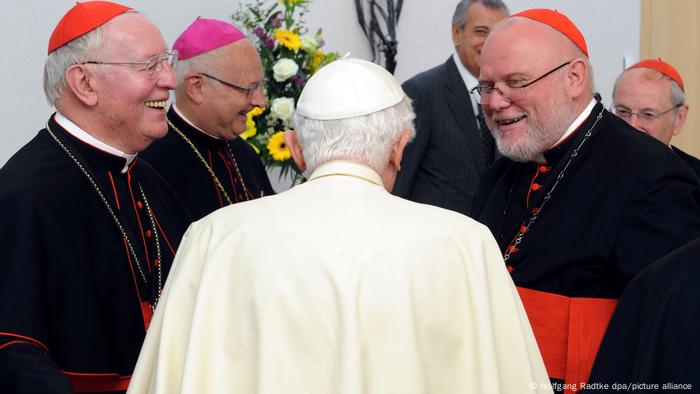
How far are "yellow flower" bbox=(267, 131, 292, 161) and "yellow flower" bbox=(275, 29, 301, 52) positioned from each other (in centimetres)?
48

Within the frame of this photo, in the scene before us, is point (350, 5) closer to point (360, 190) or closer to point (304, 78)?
point (304, 78)

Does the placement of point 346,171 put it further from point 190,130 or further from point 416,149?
point 416,149

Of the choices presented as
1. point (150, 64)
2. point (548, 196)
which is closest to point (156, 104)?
point (150, 64)

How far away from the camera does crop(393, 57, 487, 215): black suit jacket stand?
5562 mm

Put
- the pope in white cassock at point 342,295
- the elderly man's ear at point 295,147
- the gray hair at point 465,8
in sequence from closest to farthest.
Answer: the pope in white cassock at point 342,295 < the elderly man's ear at point 295,147 < the gray hair at point 465,8

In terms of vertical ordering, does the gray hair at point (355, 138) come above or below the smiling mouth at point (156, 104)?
above

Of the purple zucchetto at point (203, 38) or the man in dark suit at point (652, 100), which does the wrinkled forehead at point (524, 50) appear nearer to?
the purple zucchetto at point (203, 38)

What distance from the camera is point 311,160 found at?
8.58 feet

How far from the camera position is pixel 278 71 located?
5242 millimetres

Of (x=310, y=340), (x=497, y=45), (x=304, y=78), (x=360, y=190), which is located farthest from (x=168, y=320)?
(x=304, y=78)

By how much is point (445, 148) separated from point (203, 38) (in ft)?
5.07

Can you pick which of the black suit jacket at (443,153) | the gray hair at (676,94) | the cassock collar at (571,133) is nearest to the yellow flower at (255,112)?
the black suit jacket at (443,153)

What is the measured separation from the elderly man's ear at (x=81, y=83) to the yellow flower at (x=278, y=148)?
1.80 m

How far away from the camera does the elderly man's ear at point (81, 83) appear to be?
3.43 meters
